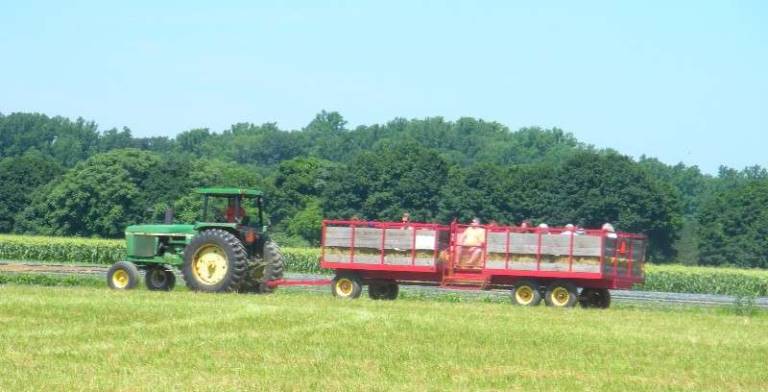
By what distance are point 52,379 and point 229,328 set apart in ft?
18.2

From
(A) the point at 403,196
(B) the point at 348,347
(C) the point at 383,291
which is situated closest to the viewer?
(B) the point at 348,347

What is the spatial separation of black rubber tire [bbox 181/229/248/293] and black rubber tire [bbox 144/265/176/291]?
1371mm

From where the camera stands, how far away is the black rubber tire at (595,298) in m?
30.8

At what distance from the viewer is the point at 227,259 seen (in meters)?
29.3

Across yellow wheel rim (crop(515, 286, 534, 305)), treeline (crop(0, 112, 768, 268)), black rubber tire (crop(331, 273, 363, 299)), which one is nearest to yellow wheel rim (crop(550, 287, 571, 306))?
yellow wheel rim (crop(515, 286, 534, 305))

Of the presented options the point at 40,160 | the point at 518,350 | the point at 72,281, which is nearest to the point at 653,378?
the point at 518,350

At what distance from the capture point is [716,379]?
671 inches

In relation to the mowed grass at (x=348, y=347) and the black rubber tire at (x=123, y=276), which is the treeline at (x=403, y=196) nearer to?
the black rubber tire at (x=123, y=276)

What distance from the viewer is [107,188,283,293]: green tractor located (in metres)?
29.5

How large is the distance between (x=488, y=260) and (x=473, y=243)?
0.79 meters

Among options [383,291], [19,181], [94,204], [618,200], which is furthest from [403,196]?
[383,291]

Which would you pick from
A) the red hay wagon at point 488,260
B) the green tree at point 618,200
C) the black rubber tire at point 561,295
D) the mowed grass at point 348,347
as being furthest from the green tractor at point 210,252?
the green tree at point 618,200

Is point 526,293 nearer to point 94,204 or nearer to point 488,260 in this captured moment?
point 488,260

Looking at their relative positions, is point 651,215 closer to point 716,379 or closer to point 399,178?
point 399,178
